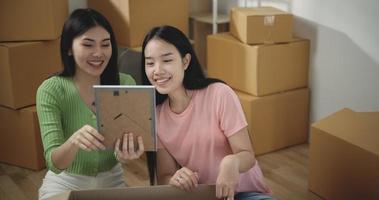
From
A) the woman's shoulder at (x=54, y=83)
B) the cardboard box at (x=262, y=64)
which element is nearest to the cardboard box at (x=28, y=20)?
the cardboard box at (x=262, y=64)

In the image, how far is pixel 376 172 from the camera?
191 cm

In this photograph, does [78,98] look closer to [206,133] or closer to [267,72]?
[206,133]

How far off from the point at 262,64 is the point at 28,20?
129 centimetres

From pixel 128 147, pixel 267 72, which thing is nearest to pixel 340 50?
pixel 267 72

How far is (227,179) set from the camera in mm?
1188

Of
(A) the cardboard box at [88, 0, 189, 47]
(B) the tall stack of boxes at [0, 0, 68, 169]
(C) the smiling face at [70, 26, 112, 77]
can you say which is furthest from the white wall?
(C) the smiling face at [70, 26, 112, 77]

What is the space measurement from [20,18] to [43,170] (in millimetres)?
851

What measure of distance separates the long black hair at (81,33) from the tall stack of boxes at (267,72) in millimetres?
1237

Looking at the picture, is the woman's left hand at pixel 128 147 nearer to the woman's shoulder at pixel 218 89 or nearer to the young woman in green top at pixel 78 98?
the young woman in green top at pixel 78 98

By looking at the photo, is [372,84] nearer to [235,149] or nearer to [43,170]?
[235,149]

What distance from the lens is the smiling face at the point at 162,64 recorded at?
134cm

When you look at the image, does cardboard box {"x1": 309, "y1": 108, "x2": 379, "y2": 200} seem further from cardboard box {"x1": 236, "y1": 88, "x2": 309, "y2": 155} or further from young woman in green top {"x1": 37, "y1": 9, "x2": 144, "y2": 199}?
young woman in green top {"x1": 37, "y1": 9, "x2": 144, "y2": 199}

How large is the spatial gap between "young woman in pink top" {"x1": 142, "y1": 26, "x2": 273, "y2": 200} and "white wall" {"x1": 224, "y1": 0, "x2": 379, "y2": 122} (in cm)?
128

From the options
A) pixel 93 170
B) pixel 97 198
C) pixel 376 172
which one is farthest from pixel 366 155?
pixel 97 198
